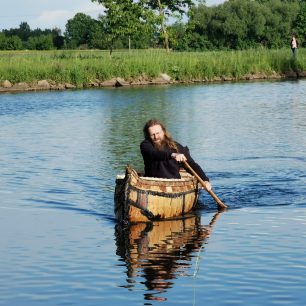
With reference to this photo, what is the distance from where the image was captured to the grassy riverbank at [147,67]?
50.7 metres

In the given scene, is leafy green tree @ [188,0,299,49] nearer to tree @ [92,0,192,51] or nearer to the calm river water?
tree @ [92,0,192,51]

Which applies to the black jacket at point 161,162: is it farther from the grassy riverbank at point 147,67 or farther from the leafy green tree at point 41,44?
the leafy green tree at point 41,44

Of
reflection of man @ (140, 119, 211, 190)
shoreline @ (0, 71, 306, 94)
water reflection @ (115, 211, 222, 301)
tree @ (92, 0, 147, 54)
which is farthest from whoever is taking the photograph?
tree @ (92, 0, 147, 54)

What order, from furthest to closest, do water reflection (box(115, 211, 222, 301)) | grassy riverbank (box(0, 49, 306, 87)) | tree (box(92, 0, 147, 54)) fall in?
tree (box(92, 0, 147, 54)) < grassy riverbank (box(0, 49, 306, 87)) < water reflection (box(115, 211, 222, 301))

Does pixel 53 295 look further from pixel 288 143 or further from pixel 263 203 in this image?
pixel 288 143

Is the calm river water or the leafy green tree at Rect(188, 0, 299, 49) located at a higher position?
the leafy green tree at Rect(188, 0, 299, 49)

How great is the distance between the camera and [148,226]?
1490cm

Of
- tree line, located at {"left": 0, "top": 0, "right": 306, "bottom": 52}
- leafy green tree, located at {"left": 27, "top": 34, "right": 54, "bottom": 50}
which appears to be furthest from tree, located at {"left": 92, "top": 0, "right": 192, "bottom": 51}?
leafy green tree, located at {"left": 27, "top": 34, "right": 54, "bottom": 50}

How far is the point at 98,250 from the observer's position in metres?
13.0

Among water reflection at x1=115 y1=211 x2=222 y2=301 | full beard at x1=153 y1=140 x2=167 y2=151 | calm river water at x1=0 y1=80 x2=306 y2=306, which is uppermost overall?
full beard at x1=153 y1=140 x2=167 y2=151

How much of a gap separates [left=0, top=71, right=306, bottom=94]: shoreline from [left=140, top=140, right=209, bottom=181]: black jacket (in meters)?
34.8

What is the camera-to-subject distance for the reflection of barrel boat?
48.1 ft

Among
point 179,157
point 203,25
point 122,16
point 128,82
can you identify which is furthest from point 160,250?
point 203,25

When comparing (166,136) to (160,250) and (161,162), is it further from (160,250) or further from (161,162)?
(160,250)
